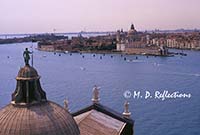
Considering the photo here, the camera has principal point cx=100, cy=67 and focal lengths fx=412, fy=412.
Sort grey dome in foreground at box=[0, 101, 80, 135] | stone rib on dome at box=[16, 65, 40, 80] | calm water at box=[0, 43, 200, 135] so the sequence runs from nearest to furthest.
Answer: grey dome in foreground at box=[0, 101, 80, 135]
stone rib on dome at box=[16, 65, 40, 80]
calm water at box=[0, 43, 200, 135]

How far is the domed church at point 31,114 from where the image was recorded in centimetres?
288

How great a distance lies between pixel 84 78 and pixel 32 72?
2004cm

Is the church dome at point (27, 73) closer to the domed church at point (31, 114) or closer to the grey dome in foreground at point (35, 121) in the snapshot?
the domed church at point (31, 114)

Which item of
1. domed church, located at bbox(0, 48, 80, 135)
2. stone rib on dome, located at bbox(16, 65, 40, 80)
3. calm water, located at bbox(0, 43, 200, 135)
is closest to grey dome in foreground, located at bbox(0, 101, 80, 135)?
domed church, located at bbox(0, 48, 80, 135)

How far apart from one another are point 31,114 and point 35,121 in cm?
7

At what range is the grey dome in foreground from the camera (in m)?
2.88

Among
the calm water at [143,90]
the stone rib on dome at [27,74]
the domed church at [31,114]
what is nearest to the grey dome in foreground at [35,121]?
the domed church at [31,114]

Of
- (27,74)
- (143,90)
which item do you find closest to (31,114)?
(27,74)

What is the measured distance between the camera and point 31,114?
2.93 metres

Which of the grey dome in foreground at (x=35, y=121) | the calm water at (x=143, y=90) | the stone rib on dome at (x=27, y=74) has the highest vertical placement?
the stone rib on dome at (x=27, y=74)

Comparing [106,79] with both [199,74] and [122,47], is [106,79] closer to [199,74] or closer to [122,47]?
[199,74]

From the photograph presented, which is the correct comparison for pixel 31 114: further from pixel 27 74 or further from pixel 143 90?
pixel 143 90

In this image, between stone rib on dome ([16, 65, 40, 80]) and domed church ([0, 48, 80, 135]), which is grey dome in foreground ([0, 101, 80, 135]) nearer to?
domed church ([0, 48, 80, 135])

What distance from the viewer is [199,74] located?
82.1 feet
